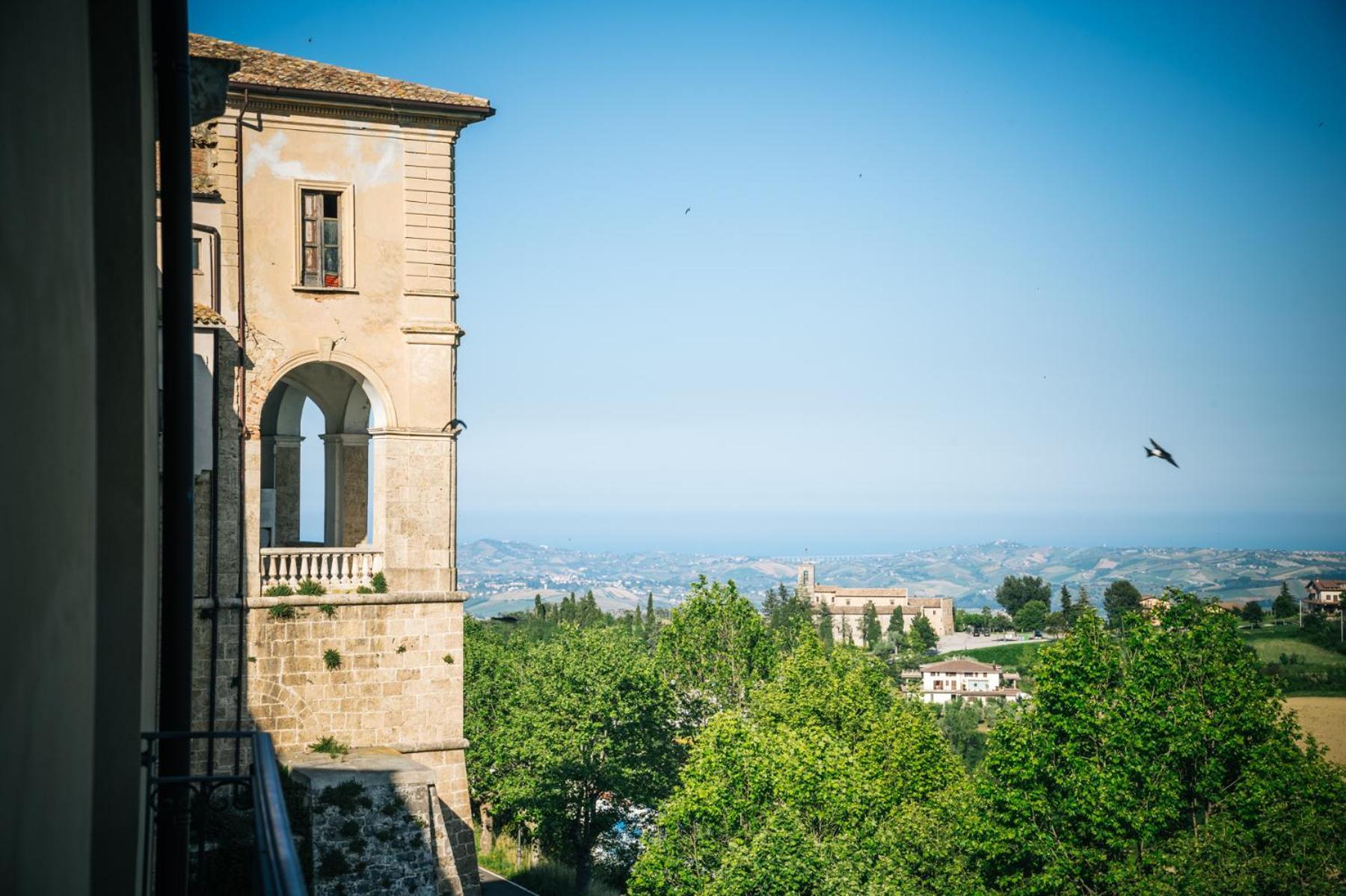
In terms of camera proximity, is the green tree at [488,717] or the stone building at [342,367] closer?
the stone building at [342,367]

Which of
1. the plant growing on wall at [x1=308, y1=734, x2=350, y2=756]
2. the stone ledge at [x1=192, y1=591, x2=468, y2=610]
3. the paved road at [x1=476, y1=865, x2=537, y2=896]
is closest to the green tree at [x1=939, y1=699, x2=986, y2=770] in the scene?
the paved road at [x1=476, y1=865, x2=537, y2=896]

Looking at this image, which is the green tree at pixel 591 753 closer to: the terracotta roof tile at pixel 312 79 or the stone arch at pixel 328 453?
the stone arch at pixel 328 453

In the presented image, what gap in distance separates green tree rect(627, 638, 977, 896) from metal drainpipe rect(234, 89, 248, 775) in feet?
50.3

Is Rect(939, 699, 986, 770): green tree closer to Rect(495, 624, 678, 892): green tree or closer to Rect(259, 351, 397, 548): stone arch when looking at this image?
Rect(495, 624, 678, 892): green tree

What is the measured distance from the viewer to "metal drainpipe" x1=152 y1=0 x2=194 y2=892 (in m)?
7.57

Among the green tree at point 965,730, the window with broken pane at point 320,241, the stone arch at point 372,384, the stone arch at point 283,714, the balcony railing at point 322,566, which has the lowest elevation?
the green tree at point 965,730

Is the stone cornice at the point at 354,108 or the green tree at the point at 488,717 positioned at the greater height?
the stone cornice at the point at 354,108

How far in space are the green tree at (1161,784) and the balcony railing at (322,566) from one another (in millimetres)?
18860

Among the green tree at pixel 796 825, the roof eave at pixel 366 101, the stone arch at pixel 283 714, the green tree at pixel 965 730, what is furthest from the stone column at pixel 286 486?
the green tree at pixel 965 730

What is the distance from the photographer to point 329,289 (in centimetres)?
2209

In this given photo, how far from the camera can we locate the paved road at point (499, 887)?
41406 mm

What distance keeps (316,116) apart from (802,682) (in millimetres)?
33706

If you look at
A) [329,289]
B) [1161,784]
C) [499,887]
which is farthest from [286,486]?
[1161,784]

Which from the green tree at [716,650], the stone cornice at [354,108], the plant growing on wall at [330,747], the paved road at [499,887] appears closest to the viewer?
the plant growing on wall at [330,747]
